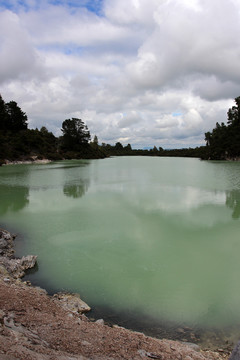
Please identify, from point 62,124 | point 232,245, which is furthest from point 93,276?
point 62,124

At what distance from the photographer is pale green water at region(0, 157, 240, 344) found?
523 centimetres

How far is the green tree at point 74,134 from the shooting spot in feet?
290

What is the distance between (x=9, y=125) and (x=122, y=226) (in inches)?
2909

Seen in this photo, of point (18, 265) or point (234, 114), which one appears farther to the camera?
point (234, 114)

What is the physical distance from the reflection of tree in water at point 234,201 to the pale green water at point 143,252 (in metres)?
0.07

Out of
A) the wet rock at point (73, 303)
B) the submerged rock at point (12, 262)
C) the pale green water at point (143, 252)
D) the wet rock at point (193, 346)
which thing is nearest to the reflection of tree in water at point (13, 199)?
the pale green water at point (143, 252)

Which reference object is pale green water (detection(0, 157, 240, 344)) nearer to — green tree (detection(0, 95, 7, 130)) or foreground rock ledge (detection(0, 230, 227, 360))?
foreground rock ledge (detection(0, 230, 227, 360))

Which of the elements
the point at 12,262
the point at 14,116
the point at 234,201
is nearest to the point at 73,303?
the point at 12,262

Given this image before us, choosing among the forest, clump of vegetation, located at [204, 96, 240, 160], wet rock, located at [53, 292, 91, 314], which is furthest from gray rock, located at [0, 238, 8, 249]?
clump of vegetation, located at [204, 96, 240, 160]

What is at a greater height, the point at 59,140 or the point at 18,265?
the point at 59,140

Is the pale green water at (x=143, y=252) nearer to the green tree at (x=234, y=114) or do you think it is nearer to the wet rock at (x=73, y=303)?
the wet rock at (x=73, y=303)

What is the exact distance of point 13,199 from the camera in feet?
54.0

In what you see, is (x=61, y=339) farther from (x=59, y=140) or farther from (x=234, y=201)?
(x=59, y=140)

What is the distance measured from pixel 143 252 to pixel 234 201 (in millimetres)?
9863
